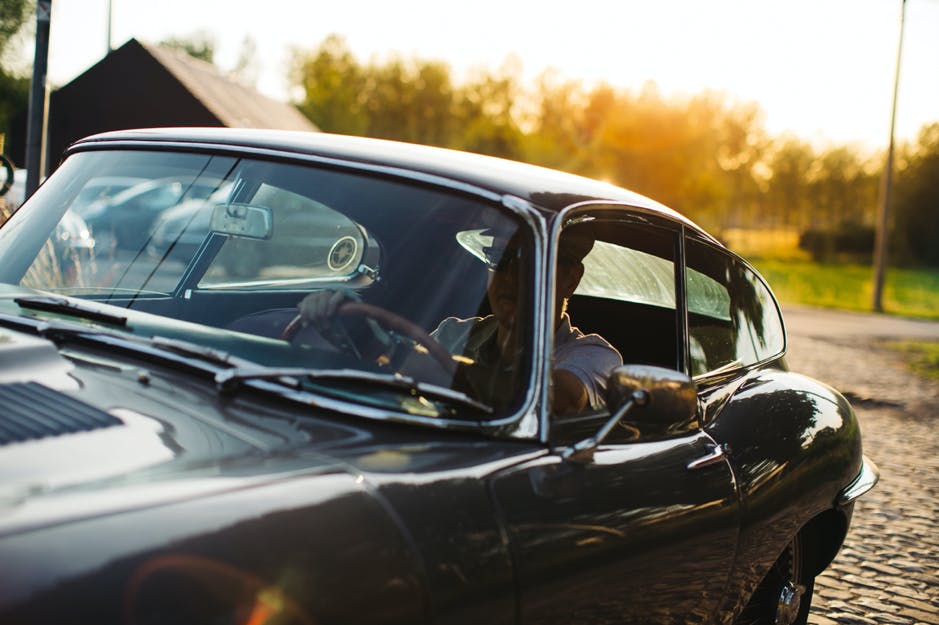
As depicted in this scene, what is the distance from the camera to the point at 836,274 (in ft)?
195

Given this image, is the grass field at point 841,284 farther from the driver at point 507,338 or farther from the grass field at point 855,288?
the driver at point 507,338

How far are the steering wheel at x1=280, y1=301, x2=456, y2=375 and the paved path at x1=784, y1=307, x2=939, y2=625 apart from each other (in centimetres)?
305

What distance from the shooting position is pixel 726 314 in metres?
3.56

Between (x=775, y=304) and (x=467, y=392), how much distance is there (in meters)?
2.25

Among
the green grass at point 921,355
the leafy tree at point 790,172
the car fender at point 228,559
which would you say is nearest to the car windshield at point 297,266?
the car fender at point 228,559

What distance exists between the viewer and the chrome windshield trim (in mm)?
3540

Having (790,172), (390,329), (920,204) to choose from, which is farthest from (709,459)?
(790,172)

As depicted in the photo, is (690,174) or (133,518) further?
(690,174)

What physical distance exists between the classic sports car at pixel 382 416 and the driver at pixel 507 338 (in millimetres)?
11

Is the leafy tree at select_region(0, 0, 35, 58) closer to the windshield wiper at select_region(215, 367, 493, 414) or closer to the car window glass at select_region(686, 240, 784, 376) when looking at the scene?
the car window glass at select_region(686, 240, 784, 376)

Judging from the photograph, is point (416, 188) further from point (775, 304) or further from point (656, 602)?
point (775, 304)

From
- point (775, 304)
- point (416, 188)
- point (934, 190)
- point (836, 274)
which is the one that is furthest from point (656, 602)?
point (934, 190)

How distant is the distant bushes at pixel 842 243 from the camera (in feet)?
236

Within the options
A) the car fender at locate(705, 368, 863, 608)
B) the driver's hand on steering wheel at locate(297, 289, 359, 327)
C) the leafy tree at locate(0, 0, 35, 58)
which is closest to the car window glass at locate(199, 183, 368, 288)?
the driver's hand on steering wheel at locate(297, 289, 359, 327)
